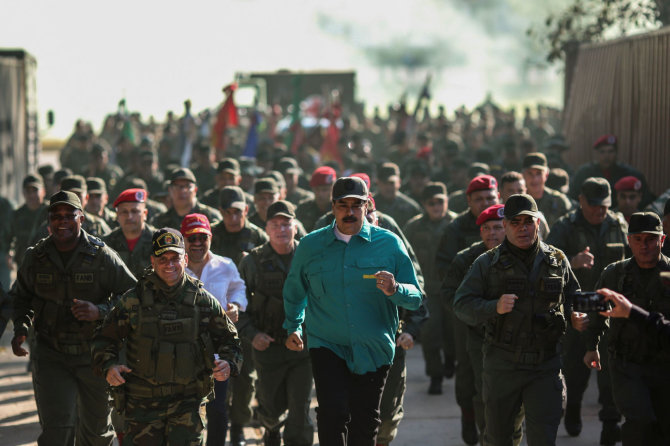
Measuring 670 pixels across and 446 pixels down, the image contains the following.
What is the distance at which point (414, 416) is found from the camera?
927 cm

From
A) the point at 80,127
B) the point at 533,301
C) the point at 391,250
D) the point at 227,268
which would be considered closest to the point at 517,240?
the point at 533,301

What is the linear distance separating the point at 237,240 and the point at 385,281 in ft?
10.0

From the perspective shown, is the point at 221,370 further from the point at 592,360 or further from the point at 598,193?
the point at 598,193

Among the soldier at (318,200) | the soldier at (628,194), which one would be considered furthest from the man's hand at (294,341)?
the soldier at (628,194)

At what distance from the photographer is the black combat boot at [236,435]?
824 cm

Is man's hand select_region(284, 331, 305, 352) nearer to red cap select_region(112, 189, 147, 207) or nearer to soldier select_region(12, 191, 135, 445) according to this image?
soldier select_region(12, 191, 135, 445)

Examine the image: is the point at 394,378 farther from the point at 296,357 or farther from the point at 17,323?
the point at 17,323

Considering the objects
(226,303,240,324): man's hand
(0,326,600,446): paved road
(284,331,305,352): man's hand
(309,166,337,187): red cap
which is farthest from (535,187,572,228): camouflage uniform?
(284,331,305,352): man's hand

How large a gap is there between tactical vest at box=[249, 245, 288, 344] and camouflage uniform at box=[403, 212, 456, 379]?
3.00 metres

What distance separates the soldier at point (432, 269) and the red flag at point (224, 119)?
7577 millimetres

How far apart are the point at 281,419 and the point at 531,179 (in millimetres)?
3998

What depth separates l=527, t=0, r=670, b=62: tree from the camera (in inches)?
718

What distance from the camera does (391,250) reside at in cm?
636

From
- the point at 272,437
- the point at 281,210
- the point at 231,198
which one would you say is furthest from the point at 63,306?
the point at 231,198
